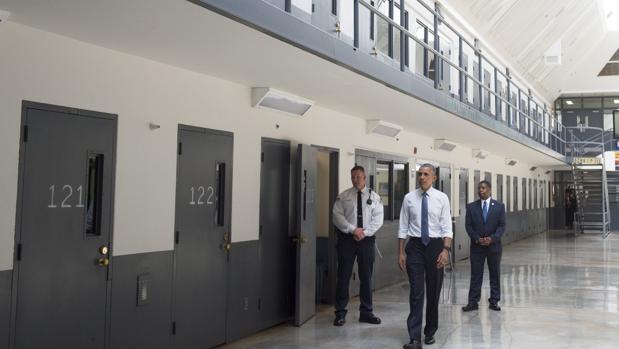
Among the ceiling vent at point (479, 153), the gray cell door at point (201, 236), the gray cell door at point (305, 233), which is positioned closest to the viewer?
the gray cell door at point (201, 236)

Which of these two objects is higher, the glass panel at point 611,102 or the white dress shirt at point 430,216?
the glass panel at point 611,102

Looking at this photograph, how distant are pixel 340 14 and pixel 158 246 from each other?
164 inches

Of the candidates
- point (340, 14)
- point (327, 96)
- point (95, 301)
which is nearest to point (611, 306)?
point (327, 96)

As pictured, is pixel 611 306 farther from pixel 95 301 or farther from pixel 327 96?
pixel 95 301

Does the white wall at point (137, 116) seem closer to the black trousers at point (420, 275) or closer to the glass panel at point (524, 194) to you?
the black trousers at point (420, 275)

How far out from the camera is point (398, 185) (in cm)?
1030

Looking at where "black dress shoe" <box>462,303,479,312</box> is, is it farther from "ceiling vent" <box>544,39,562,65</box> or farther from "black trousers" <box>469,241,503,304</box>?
"ceiling vent" <box>544,39,562,65</box>

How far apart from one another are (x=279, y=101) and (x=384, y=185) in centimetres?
382

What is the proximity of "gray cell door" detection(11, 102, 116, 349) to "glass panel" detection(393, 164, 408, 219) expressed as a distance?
6402 mm

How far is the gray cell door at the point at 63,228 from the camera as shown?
3811mm

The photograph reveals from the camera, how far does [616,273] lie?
1116 cm

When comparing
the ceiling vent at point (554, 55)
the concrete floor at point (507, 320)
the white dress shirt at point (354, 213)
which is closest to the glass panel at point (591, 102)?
the ceiling vent at point (554, 55)

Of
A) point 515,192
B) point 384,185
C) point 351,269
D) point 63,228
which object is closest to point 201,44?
point 63,228

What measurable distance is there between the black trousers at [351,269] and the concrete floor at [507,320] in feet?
0.81
